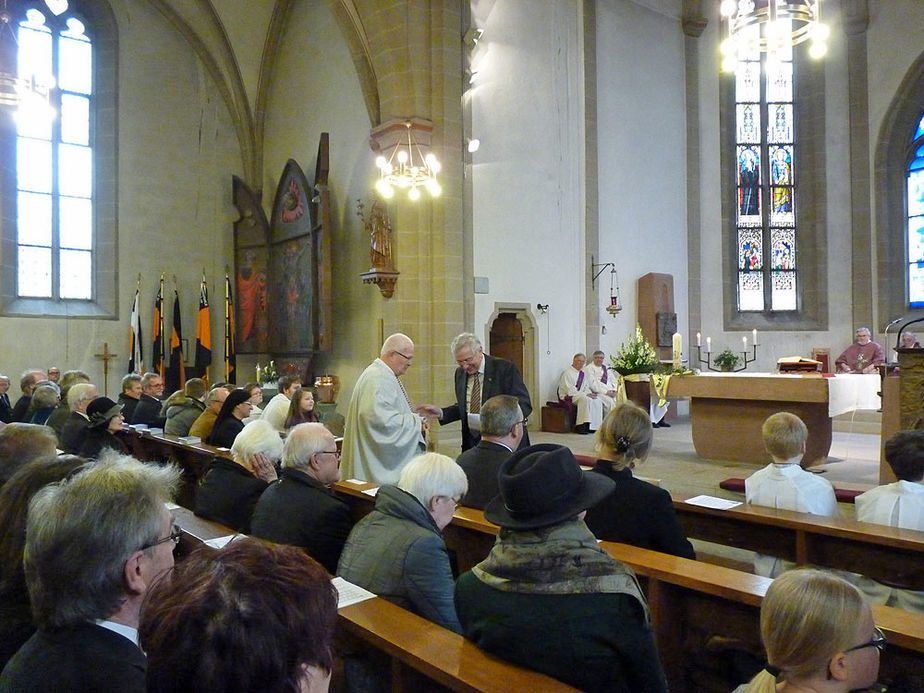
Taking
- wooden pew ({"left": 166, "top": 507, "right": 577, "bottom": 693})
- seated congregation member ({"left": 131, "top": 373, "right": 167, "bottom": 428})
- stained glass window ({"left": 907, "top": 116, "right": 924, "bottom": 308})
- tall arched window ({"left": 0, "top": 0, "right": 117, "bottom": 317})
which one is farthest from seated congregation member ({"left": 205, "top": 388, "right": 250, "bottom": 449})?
stained glass window ({"left": 907, "top": 116, "right": 924, "bottom": 308})

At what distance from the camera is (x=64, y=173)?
41.1 ft

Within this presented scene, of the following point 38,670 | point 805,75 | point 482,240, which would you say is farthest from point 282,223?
point 38,670

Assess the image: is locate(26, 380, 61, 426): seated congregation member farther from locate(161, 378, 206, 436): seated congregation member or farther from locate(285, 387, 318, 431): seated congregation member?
locate(285, 387, 318, 431): seated congregation member

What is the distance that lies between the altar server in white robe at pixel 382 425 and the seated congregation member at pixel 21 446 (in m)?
2.13

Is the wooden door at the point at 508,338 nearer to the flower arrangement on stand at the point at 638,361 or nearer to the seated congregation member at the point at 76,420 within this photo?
the flower arrangement on stand at the point at 638,361

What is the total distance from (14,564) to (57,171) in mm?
12761

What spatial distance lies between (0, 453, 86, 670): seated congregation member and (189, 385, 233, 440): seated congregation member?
4371 mm

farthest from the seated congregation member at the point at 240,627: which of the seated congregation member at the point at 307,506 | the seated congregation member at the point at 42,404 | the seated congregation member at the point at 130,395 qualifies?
the seated congregation member at the point at 130,395

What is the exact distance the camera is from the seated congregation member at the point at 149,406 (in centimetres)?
760

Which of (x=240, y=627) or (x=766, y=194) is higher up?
(x=766, y=194)

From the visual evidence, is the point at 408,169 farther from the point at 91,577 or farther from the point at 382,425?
the point at 91,577

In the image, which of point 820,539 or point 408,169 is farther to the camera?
point 408,169

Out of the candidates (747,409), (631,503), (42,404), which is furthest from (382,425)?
(747,409)

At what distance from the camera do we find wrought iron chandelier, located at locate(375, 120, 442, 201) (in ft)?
30.6
